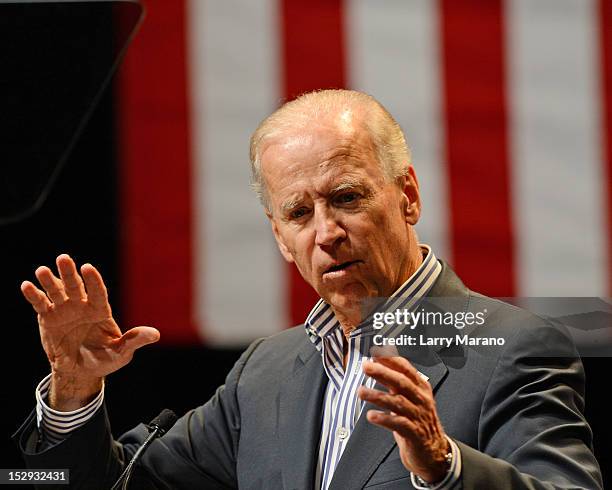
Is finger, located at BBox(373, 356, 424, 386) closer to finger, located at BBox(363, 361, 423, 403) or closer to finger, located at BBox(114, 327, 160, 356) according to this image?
finger, located at BBox(363, 361, 423, 403)

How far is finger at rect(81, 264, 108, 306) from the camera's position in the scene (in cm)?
185

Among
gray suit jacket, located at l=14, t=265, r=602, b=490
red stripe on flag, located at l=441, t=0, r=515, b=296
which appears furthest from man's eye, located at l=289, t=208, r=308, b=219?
red stripe on flag, located at l=441, t=0, r=515, b=296

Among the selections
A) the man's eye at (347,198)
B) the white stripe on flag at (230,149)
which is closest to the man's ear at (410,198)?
the man's eye at (347,198)

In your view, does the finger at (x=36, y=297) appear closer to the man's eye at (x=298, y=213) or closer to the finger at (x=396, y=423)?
the man's eye at (x=298, y=213)

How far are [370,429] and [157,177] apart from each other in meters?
1.67

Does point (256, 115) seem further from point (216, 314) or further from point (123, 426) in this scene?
point (123, 426)

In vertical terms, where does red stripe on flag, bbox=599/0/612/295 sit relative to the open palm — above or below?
above

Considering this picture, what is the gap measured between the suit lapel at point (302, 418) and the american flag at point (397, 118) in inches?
42.8

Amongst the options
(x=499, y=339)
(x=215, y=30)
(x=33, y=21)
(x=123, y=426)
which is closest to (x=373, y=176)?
(x=499, y=339)

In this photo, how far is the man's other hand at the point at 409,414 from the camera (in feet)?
4.78

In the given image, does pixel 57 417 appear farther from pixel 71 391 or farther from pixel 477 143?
pixel 477 143

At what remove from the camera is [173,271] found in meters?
3.32

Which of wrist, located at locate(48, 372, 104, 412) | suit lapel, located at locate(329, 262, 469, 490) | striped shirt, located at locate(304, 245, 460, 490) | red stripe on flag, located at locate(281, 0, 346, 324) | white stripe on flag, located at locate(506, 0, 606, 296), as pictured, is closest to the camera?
suit lapel, located at locate(329, 262, 469, 490)

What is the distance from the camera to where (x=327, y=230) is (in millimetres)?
1915
